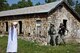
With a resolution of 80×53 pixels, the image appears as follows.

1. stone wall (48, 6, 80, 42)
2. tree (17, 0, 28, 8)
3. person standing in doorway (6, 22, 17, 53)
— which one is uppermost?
tree (17, 0, 28, 8)

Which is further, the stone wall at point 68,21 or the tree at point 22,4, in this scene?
the tree at point 22,4

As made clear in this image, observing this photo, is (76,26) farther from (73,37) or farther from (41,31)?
(41,31)

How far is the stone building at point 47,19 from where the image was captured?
30453 millimetres

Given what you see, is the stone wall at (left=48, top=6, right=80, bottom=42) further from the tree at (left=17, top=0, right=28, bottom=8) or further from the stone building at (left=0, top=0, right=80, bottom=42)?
the tree at (left=17, top=0, right=28, bottom=8)

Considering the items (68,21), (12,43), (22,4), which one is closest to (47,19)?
(68,21)

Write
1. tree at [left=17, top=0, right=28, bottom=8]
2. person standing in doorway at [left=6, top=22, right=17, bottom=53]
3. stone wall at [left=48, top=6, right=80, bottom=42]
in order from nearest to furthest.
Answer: person standing in doorway at [left=6, top=22, right=17, bottom=53] < stone wall at [left=48, top=6, right=80, bottom=42] < tree at [left=17, top=0, right=28, bottom=8]

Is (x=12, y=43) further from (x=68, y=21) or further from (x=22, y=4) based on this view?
(x=22, y=4)

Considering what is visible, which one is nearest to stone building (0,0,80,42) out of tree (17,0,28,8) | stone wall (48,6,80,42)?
stone wall (48,6,80,42)

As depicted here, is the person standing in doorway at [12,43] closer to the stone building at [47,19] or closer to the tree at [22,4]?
the stone building at [47,19]

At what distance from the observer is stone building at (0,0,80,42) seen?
30.5 metres

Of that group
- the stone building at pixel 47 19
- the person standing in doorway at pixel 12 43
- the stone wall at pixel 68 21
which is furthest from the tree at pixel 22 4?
the person standing in doorway at pixel 12 43

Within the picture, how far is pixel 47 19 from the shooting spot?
1190 inches

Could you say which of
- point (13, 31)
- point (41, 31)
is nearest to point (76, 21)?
point (41, 31)

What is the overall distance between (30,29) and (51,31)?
254 inches
